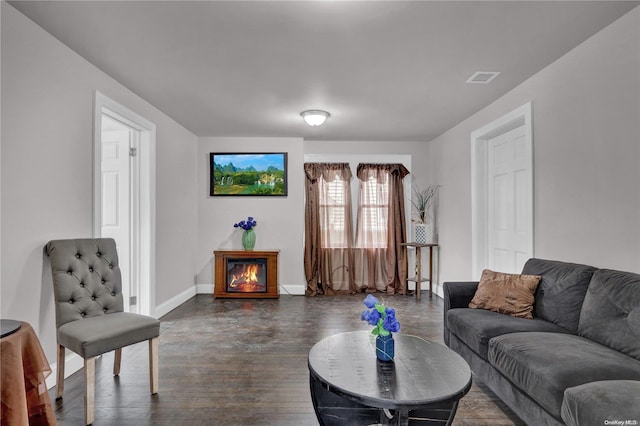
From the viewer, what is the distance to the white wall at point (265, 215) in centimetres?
545

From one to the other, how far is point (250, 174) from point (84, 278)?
10.8 feet

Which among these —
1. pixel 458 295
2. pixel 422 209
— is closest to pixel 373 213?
pixel 422 209

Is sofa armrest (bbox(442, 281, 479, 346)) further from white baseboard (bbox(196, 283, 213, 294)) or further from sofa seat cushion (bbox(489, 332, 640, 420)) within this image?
white baseboard (bbox(196, 283, 213, 294))

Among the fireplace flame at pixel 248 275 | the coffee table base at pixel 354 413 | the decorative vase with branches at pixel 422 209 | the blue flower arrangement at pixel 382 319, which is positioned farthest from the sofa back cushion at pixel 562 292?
the fireplace flame at pixel 248 275

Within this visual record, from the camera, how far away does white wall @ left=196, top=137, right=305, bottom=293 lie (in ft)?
17.9

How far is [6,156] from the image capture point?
83.0 inches

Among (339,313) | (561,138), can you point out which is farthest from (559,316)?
(339,313)

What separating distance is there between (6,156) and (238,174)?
11.2 feet

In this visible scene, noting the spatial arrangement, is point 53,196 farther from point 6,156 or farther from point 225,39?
point 225,39

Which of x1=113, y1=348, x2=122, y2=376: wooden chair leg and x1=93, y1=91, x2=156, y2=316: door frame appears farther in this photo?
x1=93, y1=91, x2=156, y2=316: door frame

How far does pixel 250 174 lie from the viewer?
5.46 m

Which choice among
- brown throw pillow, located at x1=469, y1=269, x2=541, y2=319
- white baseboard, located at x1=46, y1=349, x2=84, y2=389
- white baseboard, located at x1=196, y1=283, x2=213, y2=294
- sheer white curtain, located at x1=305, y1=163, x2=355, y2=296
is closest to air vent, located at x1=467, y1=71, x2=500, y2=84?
brown throw pillow, located at x1=469, y1=269, x2=541, y2=319

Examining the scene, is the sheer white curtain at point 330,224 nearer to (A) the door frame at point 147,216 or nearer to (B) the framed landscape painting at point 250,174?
(B) the framed landscape painting at point 250,174

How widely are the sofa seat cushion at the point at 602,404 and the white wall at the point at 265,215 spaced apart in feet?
14.0
